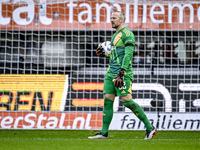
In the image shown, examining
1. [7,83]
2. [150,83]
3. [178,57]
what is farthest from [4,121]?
[178,57]

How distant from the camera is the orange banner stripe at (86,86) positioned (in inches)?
347

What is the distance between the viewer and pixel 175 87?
344 inches

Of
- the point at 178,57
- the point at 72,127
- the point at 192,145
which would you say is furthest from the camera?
the point at 178,57

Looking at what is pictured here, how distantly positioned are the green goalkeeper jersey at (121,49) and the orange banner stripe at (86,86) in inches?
127

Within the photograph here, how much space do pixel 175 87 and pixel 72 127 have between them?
2301mm

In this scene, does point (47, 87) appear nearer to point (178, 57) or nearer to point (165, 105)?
point (165, 105)

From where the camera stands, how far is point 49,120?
27.8 feet

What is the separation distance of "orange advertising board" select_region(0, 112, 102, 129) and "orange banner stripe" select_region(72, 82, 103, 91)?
0.58 metres

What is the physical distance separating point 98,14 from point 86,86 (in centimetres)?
164

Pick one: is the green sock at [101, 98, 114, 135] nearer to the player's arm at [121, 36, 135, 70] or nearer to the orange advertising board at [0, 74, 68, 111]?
the player's arm at [121, 36, 135, 70]

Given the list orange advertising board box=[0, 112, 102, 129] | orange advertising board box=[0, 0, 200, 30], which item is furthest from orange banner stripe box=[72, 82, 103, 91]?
orange advertising board box=[0, 0, 200, 30]

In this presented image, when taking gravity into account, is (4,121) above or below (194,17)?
below

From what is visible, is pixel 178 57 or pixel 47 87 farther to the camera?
pixel 178 57

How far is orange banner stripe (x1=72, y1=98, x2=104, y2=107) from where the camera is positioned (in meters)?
8.72
